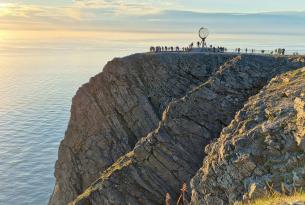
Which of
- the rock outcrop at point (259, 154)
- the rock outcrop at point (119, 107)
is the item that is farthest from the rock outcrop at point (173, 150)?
the rock outcrop at point (119, 107)

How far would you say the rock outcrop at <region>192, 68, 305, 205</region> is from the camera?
2673 cm

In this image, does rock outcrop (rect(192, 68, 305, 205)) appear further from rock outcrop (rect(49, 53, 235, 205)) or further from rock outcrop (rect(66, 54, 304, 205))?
rock outcrop (rect(49, 53, 235, 205))

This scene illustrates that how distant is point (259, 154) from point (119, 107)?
31.6 m

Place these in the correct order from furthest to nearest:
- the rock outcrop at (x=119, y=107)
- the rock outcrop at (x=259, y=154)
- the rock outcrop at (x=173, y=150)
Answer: the rock outcrop at (x=119, y=107) < the rock outcrop at (x=173, y=150) < the rock outcrop at (x=259, y=154)

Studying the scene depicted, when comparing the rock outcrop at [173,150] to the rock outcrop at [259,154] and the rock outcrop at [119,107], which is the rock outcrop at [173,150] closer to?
the rock outcrop at [259,154]

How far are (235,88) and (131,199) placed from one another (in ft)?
44.2

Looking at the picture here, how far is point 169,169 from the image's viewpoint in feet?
140

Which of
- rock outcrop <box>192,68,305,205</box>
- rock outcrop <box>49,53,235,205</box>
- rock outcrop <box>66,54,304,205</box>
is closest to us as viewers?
rock outcrop <box>192,68,305,205</box>

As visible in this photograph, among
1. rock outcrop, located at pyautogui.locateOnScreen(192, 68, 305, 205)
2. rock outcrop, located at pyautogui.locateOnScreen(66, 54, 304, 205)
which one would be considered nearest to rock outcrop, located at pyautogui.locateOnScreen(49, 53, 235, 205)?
rock outcrop, located at pyautogui.locateOnScreen(66, 54, 304, 205)

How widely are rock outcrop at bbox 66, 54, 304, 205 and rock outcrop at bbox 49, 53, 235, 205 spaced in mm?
9228

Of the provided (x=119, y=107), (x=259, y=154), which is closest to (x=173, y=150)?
(x=259, y=154)

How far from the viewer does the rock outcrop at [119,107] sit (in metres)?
55.9

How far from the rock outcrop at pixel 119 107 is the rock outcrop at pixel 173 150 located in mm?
9228

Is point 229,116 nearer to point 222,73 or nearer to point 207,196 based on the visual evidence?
point 222,73
